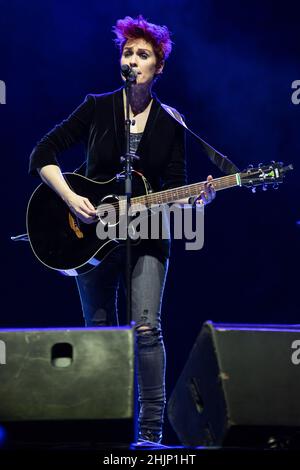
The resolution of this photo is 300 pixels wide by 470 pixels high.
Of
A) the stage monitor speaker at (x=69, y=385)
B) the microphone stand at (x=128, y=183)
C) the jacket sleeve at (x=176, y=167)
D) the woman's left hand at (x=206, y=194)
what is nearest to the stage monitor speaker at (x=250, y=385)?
the stage monitor speaker at (x=69, y=385)

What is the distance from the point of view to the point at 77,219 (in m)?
3.82

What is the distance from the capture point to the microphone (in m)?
3.51

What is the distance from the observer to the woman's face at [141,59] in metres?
3.82

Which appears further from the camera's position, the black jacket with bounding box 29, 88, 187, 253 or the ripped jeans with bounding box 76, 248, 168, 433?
the black jacket with bounding box 29, 88, 187, 253

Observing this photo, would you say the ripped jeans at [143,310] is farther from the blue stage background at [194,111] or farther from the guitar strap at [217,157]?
the blue stage background at [194,111]

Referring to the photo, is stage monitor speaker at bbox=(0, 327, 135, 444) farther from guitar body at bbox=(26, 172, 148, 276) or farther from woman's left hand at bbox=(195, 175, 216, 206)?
woman's left hand at bbox=(195, 175, 216, 206)

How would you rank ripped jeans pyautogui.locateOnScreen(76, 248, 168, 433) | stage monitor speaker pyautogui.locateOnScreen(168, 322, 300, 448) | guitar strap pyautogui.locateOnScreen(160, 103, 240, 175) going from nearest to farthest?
stage monitor speaker pyautogui.locateOnScreen(168, 322, 300, 448)
ripped jeans pyautogui.locateOnScreen(76, 248, 168, 433)
guitar strap pyautogui.locateOnScreen(160, 103, 240, 175)

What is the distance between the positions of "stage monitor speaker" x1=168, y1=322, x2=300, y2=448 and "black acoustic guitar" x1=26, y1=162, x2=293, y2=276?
1242 mm

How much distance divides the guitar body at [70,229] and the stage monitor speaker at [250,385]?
1235mm

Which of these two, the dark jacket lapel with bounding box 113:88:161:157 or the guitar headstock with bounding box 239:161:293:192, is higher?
the dark jacket lapel with bounding box 113:88:161:157

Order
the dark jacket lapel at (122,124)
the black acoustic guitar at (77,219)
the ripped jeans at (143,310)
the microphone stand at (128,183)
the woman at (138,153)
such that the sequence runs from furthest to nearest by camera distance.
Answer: the dark jacket lapel at (122,124)
the black acoustic guitar at (77,219)
the woman at (138,153)
the ripped jeans at (143,310)
the microphone stand at (128,183)

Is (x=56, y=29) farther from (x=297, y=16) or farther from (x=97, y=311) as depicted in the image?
(x=97, y=311)

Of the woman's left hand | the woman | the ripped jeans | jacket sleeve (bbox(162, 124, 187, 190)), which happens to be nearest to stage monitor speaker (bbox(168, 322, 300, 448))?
the ripped jeans

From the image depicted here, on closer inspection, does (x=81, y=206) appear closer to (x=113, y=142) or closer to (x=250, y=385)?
(x=113, y=142)
